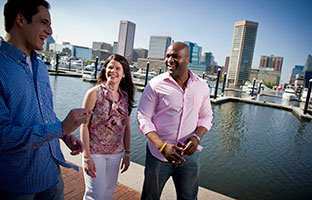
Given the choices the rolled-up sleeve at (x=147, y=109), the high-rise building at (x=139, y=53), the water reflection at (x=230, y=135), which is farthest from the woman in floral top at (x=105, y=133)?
the high-rise building at (x=139, y=53)

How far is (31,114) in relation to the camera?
3.74ft

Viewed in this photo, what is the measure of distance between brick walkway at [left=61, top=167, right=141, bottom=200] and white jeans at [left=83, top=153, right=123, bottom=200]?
840mm

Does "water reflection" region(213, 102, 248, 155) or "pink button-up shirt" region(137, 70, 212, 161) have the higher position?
"pink button-up shirt" region(137, 70, 212, 161)

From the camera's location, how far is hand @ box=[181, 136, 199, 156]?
174 cm

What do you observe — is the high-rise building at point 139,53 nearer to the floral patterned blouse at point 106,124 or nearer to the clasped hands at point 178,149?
the floral patterned blouse at point 106,124

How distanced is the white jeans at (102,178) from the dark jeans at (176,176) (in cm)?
33

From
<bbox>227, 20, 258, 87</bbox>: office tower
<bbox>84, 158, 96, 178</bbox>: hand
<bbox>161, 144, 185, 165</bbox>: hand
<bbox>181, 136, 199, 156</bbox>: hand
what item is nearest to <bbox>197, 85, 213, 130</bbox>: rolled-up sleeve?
<bbox>181, 136, 199, 156</bbox>: hand

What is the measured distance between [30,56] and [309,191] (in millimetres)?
5946

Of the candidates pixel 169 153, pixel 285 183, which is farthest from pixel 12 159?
pixel 285 183

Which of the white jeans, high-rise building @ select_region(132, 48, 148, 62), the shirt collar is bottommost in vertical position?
the white jeans

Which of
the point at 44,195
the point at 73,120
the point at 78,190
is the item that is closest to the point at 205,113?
the point at 73,120

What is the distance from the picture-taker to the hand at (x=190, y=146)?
174cm

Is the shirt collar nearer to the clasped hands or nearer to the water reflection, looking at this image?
the clasped hands

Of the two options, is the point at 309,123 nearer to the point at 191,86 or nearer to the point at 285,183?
the point at 285,183
